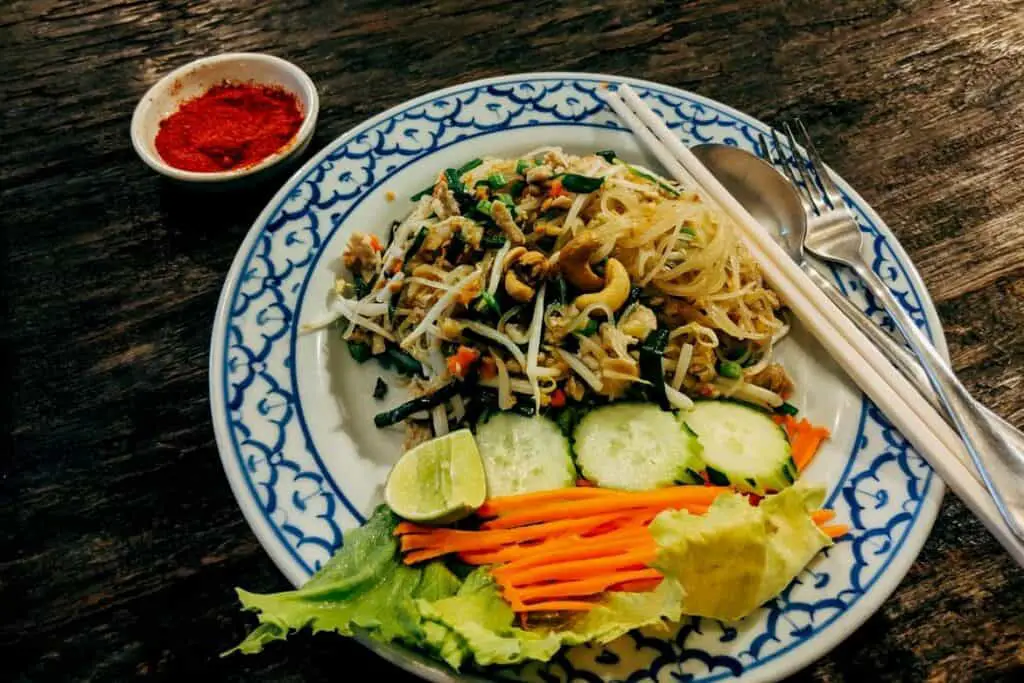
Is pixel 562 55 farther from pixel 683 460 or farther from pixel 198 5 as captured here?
pixel 683 460

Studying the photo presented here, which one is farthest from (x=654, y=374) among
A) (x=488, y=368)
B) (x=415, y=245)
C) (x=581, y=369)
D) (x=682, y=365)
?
(x=415, y=245)

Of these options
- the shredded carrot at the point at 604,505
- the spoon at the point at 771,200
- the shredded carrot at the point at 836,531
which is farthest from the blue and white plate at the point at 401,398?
the shredded carrot at the point at 604,505

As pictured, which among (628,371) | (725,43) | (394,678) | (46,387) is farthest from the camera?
(725,43)

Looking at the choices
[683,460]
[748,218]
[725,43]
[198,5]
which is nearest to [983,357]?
[748,218]

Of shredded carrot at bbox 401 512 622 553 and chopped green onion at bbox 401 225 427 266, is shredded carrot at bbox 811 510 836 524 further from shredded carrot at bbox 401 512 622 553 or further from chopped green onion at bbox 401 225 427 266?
chopped green onion at bbox 401 225 427 266

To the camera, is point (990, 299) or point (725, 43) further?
point (725, 43)

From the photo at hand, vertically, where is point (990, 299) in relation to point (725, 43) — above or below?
below

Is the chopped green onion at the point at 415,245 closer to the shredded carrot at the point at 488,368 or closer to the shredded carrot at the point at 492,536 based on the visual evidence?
the shredded carrot at the point at 488,368

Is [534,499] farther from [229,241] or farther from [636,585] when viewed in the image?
[229,241]
